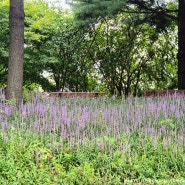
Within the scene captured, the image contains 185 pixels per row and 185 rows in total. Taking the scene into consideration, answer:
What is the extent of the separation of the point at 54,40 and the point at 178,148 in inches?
589

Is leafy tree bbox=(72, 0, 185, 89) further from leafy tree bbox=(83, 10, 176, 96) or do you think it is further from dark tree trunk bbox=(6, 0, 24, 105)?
leafy tree bbox=(83, 10, 176, 96)

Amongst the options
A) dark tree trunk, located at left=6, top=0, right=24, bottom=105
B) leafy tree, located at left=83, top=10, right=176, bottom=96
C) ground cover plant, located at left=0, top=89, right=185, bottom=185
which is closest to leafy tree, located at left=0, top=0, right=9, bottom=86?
leafy tree, located at left=83, top=10, right=176, bottom=96

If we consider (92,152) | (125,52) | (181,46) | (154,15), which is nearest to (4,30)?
(154,15)

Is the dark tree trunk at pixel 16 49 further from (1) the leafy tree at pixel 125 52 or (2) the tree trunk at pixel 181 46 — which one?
(1) the leafy tree at pixel 125 52

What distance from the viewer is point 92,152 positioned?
4719 mm

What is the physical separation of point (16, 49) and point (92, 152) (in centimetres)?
432

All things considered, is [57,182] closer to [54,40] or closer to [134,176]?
[134,176]

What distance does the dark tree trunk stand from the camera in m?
8.18

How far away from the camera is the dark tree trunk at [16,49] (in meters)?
8.18

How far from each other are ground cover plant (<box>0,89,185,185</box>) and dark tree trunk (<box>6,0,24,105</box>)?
2511mm

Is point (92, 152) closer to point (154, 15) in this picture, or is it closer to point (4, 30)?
point (154, 15)

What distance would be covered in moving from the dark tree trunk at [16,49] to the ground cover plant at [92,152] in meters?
2.51

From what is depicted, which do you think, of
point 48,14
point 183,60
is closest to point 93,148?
point 183,60

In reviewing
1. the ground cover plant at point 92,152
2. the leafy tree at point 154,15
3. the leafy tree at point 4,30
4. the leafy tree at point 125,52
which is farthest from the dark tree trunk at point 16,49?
the leafy tree at point 125,52
